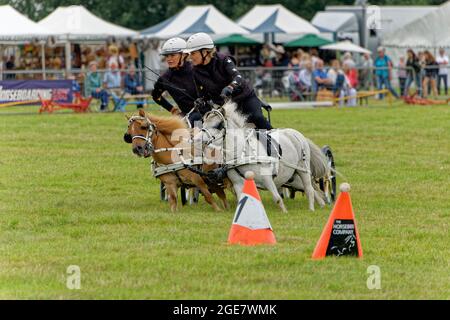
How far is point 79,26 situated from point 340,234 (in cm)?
3363

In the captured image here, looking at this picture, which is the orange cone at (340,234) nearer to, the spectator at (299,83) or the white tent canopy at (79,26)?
the spectator at (299,83)

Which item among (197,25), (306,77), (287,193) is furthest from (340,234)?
(197,25)

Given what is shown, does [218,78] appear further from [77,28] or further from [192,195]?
[77,28]

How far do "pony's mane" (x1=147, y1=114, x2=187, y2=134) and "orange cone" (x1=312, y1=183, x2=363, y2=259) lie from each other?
424 centimetres

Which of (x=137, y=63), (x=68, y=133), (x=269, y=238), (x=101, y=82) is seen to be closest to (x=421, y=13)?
(x=137, y=63)

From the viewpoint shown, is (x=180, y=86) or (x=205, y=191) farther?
(x=180, y=86)

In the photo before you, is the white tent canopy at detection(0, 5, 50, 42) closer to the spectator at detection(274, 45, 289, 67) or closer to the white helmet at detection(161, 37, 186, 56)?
the spectator at detection(274, 45, 289, 67)

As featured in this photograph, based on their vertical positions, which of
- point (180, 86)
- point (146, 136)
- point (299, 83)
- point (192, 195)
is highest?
point (299, 83)

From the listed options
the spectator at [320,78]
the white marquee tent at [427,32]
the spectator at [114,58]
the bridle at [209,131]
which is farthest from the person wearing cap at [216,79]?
the white marquee tent at [427,32]

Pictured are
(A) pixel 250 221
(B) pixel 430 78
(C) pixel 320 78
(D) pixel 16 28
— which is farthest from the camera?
(D) pixel 16 28

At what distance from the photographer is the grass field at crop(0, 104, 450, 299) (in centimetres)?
955

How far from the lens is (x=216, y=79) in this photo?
14.9 m

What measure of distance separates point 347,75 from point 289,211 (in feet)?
78.9

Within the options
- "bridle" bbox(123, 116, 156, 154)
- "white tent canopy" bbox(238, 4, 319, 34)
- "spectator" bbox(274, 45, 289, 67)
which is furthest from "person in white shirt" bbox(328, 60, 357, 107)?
"bridle" bbox(123, 116, 156, 154)
